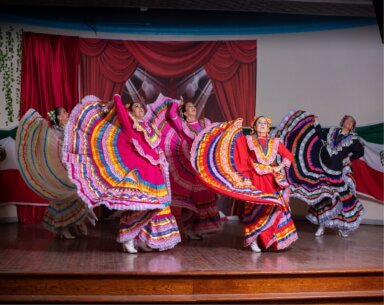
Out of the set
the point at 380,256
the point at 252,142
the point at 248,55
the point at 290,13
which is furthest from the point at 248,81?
the point at 380,256

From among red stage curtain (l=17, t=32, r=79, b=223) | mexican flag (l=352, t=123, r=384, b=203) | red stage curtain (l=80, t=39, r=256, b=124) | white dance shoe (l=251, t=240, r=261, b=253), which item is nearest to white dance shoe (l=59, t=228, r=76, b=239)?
red stage curtain (l=17, t=32, r=79, b=223)

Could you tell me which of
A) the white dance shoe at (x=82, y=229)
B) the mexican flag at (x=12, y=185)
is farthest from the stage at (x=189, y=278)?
the mexican flag at (x=12, y=185)

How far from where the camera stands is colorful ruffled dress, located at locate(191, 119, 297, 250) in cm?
461

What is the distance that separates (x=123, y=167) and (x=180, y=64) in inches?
120

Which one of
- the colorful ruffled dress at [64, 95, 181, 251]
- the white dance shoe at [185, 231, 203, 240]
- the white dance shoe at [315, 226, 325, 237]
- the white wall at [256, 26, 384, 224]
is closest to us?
the colorful ruffled dress at [64, 95, 181, 251]

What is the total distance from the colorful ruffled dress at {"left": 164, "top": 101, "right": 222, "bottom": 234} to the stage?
715 mm

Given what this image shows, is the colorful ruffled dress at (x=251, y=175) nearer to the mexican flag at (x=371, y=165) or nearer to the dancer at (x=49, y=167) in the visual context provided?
the dancer at (x=49, y=167)

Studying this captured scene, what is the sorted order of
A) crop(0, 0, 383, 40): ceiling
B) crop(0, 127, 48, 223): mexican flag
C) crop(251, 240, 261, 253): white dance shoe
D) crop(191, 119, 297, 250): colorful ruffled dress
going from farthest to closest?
crop(0, 127, 48, 223): mexican flag
crop(0, 0, 383, 40): ceiling
crop(251, 240, 261, 253): white dance shoe
crop(191, 119, 297, 250): colorful ruffled dress

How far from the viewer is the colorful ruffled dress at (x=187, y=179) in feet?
16.7

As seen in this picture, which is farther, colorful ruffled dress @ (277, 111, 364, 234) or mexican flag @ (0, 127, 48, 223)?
mexican flag @ (0, 127, 48, 223)

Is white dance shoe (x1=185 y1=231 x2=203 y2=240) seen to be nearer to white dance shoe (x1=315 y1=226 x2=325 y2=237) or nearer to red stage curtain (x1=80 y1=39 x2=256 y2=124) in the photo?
white dance shoe (x1=315 y1=226 x2=325 y2=237)

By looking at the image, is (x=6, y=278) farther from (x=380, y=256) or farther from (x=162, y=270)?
(x=380, y=256)

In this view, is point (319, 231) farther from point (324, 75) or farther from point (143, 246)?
point (324, 75)

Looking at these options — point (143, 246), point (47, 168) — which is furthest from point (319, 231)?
point (47, 168)
